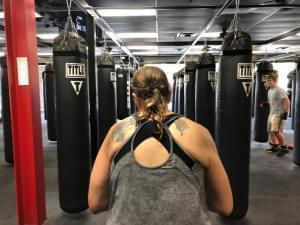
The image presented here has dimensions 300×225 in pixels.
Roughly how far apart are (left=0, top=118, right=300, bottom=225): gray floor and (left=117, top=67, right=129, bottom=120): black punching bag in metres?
3.30

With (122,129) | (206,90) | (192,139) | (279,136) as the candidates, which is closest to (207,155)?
(192,139)

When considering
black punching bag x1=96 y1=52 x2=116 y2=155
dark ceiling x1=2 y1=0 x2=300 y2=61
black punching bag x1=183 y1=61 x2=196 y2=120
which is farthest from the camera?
black punching bag x1=183 y1=61 x2=196 y2=120

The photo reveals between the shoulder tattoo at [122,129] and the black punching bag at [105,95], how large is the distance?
363 cm

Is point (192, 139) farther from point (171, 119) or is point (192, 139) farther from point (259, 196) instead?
point (259, 196)

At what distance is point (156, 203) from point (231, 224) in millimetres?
2088

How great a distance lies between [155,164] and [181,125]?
0.16m

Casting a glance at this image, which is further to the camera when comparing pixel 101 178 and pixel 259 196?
pixel 259 196

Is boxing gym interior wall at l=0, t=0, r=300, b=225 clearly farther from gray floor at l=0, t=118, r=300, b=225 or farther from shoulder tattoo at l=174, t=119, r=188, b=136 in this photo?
shoulder tattoo at l=174, t=119, r=188, b=136

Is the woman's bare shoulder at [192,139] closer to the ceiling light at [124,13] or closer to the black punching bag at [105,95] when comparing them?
the black punching bag at [105,95]

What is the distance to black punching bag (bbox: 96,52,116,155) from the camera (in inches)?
186

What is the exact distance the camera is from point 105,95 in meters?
4.89

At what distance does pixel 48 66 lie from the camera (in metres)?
6.82

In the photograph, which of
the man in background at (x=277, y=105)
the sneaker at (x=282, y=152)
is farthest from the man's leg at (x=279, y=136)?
the sneaker at (x=282, y=152)

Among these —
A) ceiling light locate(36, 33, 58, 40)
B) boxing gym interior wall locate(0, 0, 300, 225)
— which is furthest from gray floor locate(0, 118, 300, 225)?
ceiling light locate(36, 33, 58, 40)
